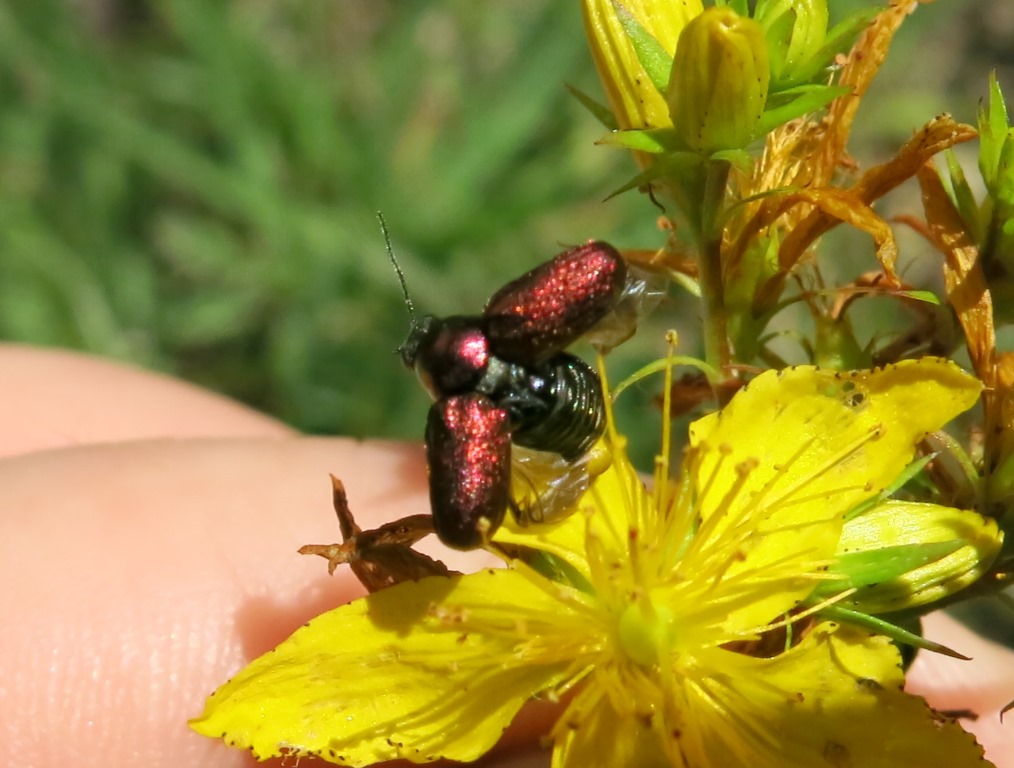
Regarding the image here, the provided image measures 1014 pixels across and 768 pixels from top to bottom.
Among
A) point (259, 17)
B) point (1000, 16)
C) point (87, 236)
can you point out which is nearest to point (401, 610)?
point (87, 236)

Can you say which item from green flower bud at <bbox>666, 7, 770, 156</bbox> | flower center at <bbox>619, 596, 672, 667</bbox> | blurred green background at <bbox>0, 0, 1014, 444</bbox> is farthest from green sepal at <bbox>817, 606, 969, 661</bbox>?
blurred green background at <bbox>0, 0, 1014, 444</bbox>

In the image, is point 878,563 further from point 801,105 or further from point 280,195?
point 280,195

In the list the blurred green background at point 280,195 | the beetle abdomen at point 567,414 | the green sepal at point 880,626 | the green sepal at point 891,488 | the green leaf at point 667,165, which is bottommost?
the green sepal at point 880,626

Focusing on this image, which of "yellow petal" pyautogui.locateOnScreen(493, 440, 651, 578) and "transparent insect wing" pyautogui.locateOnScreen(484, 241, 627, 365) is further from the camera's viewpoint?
"yellow petal" pyautogui.locateOnScreen(493, 440, 651, 578)

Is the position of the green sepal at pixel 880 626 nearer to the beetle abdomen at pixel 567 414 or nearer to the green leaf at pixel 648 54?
the beetle abdomen at pixel 567 414

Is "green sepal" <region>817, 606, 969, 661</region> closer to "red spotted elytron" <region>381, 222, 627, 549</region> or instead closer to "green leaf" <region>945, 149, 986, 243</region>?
"red spotted elytron" <region>381, 222, 627, 549</region>

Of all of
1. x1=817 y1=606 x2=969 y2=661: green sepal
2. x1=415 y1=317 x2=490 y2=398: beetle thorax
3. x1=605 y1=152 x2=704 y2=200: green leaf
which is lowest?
x1=817 y1=606 x2=969 y2=661: green sepal

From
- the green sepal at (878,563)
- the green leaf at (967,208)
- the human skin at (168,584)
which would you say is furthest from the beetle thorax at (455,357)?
the human skin at (168,584)
